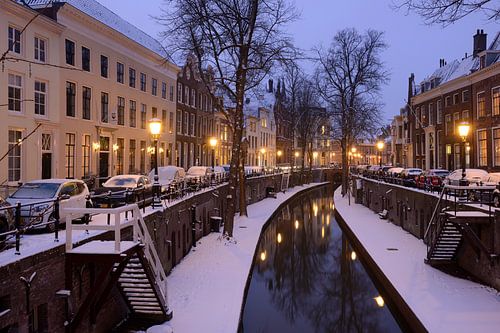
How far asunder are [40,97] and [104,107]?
751cm

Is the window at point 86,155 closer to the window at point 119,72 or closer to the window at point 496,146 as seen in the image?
the window at point 119,72

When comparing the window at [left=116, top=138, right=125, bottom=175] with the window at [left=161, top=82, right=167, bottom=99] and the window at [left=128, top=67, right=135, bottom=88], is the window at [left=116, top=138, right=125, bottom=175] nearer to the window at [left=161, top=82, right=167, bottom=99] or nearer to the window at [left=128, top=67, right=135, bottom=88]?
the window at [left=128, top=67, right=135, bottom=88]

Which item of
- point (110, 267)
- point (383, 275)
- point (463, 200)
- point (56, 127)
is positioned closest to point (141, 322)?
point (110, 267)

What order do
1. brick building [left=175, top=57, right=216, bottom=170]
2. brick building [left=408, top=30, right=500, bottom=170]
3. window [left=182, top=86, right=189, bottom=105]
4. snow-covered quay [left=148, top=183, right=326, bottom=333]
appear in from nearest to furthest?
snow-covered quay [left=148, top=183, right=326, bottom=333], brick building [left=408, top=30, right=500, bottom=170], brick building [left=175, top=57, right=216, bottom=170], window [left=182, top=86, right=189, bottom=105]

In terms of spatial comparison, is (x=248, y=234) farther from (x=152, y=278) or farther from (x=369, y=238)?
(x=152, y=278)

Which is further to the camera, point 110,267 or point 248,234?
point 248,234

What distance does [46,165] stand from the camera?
29188 millimetres

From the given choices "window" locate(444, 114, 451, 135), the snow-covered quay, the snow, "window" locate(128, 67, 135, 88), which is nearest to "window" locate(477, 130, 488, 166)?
"window" locate(444, 114, 451, 135)

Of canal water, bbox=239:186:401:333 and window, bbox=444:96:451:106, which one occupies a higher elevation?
window, bbox=444:96:451:106

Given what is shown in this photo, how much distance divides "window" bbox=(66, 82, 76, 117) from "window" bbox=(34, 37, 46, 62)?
2766mm

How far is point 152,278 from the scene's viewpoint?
40.5 feet

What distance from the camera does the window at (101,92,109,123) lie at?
3534 centimetres

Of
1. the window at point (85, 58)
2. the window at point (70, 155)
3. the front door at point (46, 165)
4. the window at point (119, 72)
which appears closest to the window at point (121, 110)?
the window at point (119, 72)

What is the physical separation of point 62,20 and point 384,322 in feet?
80.9
